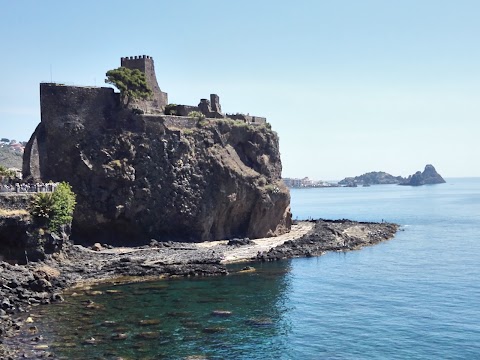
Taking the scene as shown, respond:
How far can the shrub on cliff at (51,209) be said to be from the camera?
55078 millimetres

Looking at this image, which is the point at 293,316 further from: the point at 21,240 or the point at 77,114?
the point at 77,114

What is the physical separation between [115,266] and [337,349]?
30.2 meters

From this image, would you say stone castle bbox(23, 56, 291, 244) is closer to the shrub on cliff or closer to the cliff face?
the cliff face

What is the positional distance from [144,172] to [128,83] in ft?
40.9

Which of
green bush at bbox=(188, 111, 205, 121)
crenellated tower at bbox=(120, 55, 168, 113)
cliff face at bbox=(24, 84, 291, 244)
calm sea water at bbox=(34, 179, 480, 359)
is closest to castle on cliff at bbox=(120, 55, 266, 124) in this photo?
crenellated tower at bbox=(120, 55, 168, 113)

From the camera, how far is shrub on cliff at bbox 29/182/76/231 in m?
55.1

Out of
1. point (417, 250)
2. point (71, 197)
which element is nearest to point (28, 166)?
point (71, 197)

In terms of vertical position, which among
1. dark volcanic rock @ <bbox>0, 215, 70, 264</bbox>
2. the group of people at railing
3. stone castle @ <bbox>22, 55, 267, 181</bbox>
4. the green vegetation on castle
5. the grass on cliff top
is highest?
stone castle @ <bbox>22, 55, 267, 181</bbox>

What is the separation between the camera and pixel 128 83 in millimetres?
74875

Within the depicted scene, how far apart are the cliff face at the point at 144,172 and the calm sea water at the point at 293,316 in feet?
56.1

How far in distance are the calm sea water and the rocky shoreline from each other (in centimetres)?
229

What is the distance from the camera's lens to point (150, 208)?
243ft

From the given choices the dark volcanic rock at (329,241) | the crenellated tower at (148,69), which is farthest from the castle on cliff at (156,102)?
the dark volcanic rock at (329,241)

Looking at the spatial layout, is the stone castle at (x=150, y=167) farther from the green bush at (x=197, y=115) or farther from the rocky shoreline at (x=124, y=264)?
the rocky shoreline at (x=124, y=264)
